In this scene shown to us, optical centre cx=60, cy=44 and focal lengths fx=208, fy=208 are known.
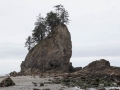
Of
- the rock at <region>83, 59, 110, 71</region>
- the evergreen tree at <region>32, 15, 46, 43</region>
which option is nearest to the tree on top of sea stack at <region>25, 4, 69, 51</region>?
the evergreen tree at <region>32, 15, 46, 43</region>

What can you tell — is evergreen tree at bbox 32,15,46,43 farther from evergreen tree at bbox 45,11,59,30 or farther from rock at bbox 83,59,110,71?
rock at bbox 83,59,110,71

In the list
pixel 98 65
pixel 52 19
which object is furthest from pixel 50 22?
pixel 98 65

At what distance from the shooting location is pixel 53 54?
6019 cm

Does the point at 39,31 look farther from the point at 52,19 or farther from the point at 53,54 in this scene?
the point at 53,54

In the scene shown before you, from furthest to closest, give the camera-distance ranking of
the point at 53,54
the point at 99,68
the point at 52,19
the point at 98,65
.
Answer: the point at 52,19, the point at 53,54, the point at 98,65, the point at 99,68

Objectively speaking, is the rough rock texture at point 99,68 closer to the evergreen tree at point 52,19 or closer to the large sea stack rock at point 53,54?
the large sea stack rock at point 53,54

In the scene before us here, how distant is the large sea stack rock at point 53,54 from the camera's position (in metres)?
58.7

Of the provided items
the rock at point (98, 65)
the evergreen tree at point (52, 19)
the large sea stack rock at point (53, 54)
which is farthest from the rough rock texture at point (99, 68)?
the evergreen tree at point (52, 19)

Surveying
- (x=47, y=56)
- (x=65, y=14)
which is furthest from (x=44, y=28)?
(x=47, y=56)

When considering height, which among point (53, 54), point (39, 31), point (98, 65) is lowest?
point (98, 65)

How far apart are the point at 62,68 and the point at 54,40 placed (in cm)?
1065

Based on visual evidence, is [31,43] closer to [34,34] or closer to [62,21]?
[34,34]

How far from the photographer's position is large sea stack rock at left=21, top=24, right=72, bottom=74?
2312 inches

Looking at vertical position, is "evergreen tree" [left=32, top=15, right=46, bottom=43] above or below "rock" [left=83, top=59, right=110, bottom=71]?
above
